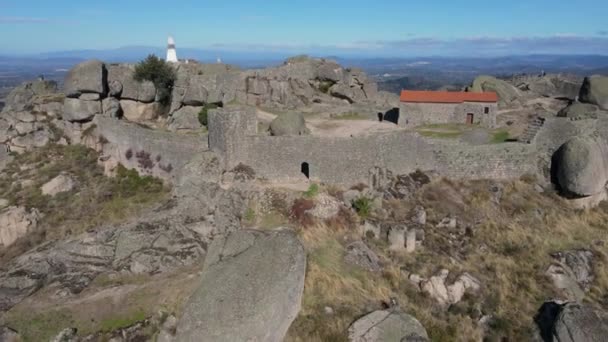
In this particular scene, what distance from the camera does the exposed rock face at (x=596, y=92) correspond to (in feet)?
99.7

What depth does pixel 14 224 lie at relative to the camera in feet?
72.3

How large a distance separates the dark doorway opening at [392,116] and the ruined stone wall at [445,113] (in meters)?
0.60

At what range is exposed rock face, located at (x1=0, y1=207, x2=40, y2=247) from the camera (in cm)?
2180

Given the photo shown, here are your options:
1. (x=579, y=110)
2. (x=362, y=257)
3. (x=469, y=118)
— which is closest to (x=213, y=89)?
(x=469, y=118)

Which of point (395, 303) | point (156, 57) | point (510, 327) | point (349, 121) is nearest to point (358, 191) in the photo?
point (395, 303)

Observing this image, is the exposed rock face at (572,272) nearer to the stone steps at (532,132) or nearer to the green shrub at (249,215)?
the stone steps at (532,132)

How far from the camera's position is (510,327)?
1515cm

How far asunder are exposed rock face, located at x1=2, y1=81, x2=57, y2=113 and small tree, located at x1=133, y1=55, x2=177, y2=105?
639 centimetres

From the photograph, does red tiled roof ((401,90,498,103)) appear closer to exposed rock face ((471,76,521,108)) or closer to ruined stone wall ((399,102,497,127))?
ruined stone wall ((399,102,497,127))

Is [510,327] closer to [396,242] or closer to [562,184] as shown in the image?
[396,242]

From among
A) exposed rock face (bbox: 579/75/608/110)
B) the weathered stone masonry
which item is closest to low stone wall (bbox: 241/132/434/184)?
the weathered stone masonry

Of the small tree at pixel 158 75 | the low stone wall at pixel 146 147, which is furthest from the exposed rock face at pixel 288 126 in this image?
the small tree at pixel 158 75

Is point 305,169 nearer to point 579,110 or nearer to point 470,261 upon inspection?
point 470,261

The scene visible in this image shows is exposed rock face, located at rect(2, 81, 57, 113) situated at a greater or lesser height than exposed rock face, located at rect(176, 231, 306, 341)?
greater
